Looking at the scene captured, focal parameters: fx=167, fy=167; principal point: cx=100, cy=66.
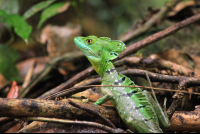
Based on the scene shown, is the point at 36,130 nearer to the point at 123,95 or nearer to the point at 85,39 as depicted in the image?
the point at 123,95

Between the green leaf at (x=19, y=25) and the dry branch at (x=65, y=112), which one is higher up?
the green leaf at (x=19, y=25)

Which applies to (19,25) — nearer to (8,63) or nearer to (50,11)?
(50,11)

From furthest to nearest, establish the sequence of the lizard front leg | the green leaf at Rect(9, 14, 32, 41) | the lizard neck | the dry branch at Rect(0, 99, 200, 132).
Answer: the green leaf at Rect(9, 14, 32, 41), the lizard neck, the lizard front leg, the dry branch at Rect(0, 99, 200, 132)

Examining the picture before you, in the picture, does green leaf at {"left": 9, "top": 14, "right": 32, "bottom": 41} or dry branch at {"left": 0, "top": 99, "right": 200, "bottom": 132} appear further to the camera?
green leaf at {"left": 9, "top": 14, "right": 32, "bottom": 41}

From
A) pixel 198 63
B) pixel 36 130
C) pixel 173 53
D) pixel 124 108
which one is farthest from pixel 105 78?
pixel 198 63

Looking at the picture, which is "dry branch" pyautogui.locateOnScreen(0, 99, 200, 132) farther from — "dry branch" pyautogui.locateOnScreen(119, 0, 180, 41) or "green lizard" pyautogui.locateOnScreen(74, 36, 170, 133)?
"dry branch" pyautogui.locateOnScreen(119, 0, 180, 41)

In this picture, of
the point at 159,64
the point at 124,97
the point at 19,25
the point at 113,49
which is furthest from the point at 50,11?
the point at 124,97

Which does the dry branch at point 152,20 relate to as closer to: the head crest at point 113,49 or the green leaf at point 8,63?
the head crest at point 113,49

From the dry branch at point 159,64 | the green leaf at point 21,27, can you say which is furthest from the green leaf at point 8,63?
the dry branch at point 159,64

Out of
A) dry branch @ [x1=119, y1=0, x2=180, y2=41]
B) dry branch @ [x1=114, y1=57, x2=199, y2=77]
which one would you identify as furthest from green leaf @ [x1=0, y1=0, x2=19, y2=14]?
dry branch @ [x1=114, y1=57, x2=199, y2=77]
